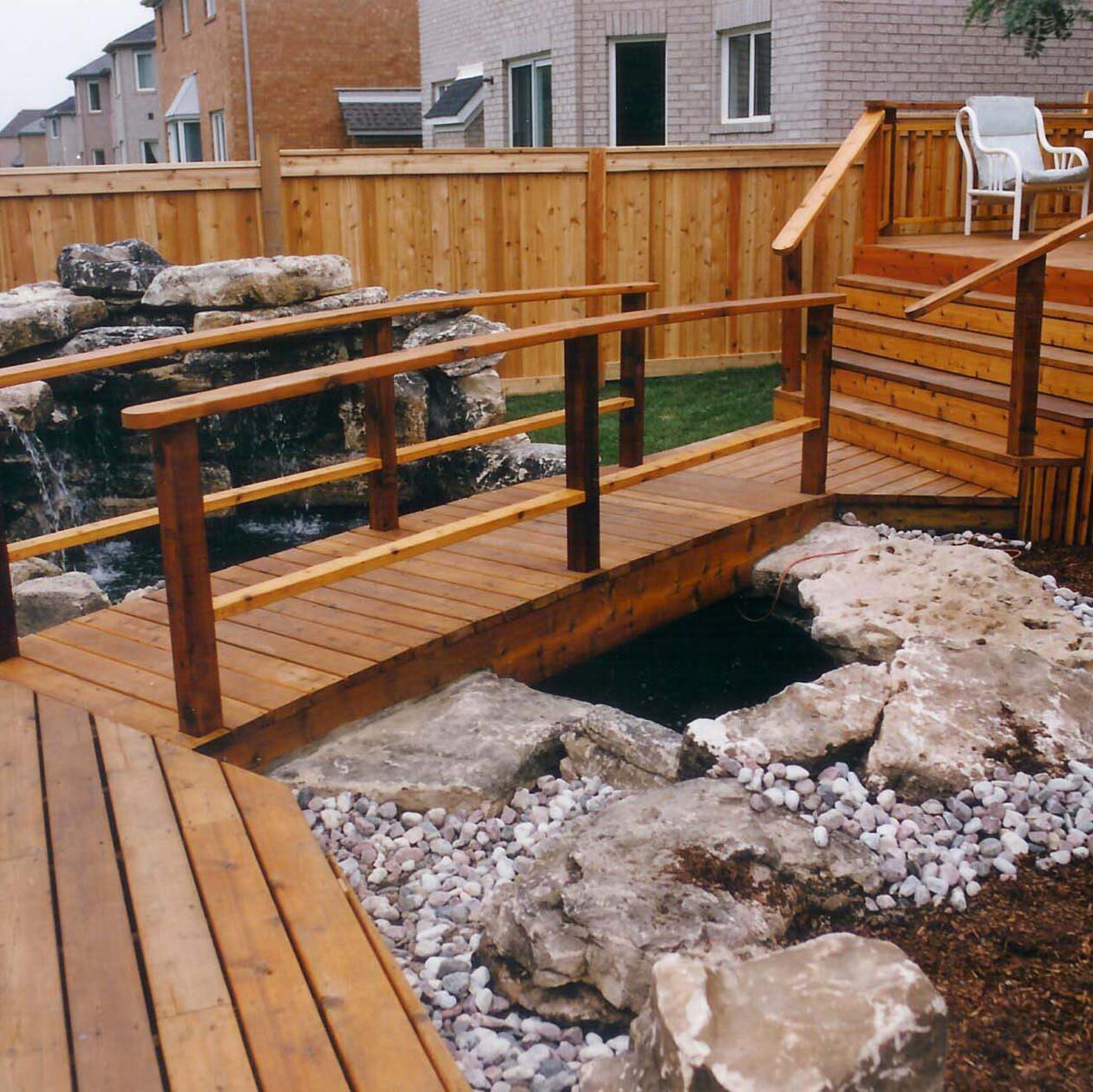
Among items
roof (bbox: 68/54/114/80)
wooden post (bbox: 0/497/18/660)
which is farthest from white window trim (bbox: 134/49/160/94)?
wooden post (bbox: 0/497/18/660)

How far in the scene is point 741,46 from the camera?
13.4 metres

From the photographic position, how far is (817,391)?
18.8ft

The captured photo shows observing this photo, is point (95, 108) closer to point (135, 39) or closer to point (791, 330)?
point (135, 39)

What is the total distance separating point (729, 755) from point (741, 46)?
446 inches

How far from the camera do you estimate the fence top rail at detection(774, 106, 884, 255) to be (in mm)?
6922

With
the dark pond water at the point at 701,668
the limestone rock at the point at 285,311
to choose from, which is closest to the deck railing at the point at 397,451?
the dark pond water at the point at 701,668

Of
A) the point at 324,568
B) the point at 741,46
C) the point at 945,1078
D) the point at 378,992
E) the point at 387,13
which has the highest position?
the point at 387,13

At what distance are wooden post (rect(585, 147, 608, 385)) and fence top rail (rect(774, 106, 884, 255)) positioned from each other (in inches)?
82.1

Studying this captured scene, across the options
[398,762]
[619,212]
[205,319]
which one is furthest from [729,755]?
[619,212]

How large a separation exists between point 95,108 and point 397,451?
45.4 m

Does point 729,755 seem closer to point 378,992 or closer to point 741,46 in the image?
point 378,992

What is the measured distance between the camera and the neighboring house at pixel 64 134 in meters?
49.5

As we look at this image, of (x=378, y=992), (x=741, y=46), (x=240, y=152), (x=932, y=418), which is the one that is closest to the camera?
(x=378, y=992)

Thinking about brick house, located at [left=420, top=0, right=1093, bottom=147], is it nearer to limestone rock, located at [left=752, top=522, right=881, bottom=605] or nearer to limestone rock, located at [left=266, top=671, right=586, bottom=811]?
limestone rock, located at [left=752, top=522, right=881, bottom=605]
